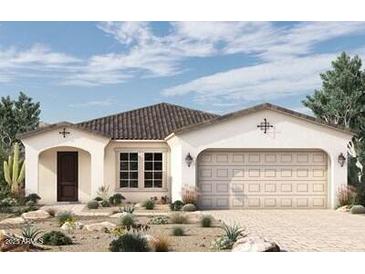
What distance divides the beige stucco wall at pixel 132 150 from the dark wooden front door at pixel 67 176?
4.45 feet

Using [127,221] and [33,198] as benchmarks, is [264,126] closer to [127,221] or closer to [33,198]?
[127,221]

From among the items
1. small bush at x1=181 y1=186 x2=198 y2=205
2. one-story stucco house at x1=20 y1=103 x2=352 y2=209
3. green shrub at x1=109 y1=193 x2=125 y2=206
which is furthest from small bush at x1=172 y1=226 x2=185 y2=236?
green shrub at x1=109 y1=193 x2=125 y2=206

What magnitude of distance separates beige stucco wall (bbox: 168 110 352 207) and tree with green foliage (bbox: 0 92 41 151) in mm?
7496

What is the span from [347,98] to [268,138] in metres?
5.95

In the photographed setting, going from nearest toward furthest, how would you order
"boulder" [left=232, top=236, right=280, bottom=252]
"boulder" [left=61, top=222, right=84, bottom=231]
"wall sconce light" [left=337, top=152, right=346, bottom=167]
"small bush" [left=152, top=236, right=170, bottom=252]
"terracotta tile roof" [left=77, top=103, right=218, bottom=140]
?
"boulder" [left=232, top=236, right=280, bottom=252]
"small bush" [left=152, top=236, right=170, bottom=252]
"boulder" [left=61, top=222, right=84, bottom=231]
"wall sconce light" [left=337, top=152, right=346, bottom=167]
"terracotta tile roof" [left=77, top=103, right=218, bottom=140]

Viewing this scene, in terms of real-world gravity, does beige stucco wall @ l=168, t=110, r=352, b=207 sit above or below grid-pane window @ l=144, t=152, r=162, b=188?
above

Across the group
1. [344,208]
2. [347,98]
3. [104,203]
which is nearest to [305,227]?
[344,208]

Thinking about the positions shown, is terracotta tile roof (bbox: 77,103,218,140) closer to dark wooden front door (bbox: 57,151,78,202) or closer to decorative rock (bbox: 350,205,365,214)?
dark wooden front door (bbox: 57,151,78,202)

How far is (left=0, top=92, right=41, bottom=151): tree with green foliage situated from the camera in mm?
27312

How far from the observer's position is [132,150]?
26531 mm

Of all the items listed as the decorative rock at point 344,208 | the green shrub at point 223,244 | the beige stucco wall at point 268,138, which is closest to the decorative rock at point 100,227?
the green shrub at point 223,244

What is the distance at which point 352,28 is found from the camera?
23891 mm
